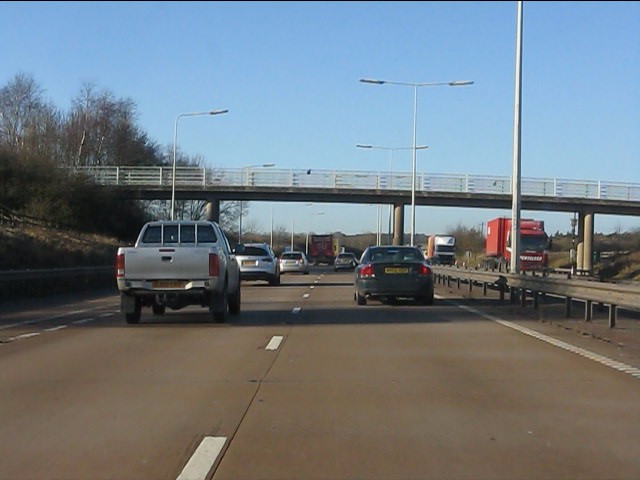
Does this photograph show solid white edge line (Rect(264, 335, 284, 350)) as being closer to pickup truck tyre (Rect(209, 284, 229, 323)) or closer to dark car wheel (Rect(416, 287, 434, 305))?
pickup truck tyre (Rect(209, 284, 229, 323))

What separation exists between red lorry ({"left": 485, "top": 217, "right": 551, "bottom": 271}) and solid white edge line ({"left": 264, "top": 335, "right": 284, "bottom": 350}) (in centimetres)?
3747

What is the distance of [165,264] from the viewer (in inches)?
676

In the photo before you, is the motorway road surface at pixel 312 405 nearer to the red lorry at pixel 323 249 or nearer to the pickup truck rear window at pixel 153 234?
the pickup truck rear window at pixel 153 234

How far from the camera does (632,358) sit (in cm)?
1307

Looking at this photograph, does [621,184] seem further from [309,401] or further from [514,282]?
[309,401]

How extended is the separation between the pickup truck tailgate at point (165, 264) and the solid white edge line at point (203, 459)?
31.3ft

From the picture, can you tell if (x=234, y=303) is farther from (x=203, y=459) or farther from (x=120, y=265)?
(x=203, y=459)

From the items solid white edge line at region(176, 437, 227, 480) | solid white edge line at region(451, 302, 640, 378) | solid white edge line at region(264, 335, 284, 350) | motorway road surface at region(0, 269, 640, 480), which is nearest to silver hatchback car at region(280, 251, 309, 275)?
solid white edge line at region(451, 302, 640, 378)

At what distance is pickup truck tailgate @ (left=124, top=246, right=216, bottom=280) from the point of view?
17109 millimetres

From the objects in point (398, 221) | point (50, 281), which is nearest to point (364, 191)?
point (398, 221)

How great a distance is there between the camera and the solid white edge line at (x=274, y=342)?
1438 cm

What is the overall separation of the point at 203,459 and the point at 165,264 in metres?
10.3

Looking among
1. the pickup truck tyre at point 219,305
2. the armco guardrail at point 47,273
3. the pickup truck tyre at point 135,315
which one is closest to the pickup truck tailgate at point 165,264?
the pickup truck tyre at point 219,305

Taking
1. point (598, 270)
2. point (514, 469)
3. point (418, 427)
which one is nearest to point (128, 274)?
point (418, 427)
